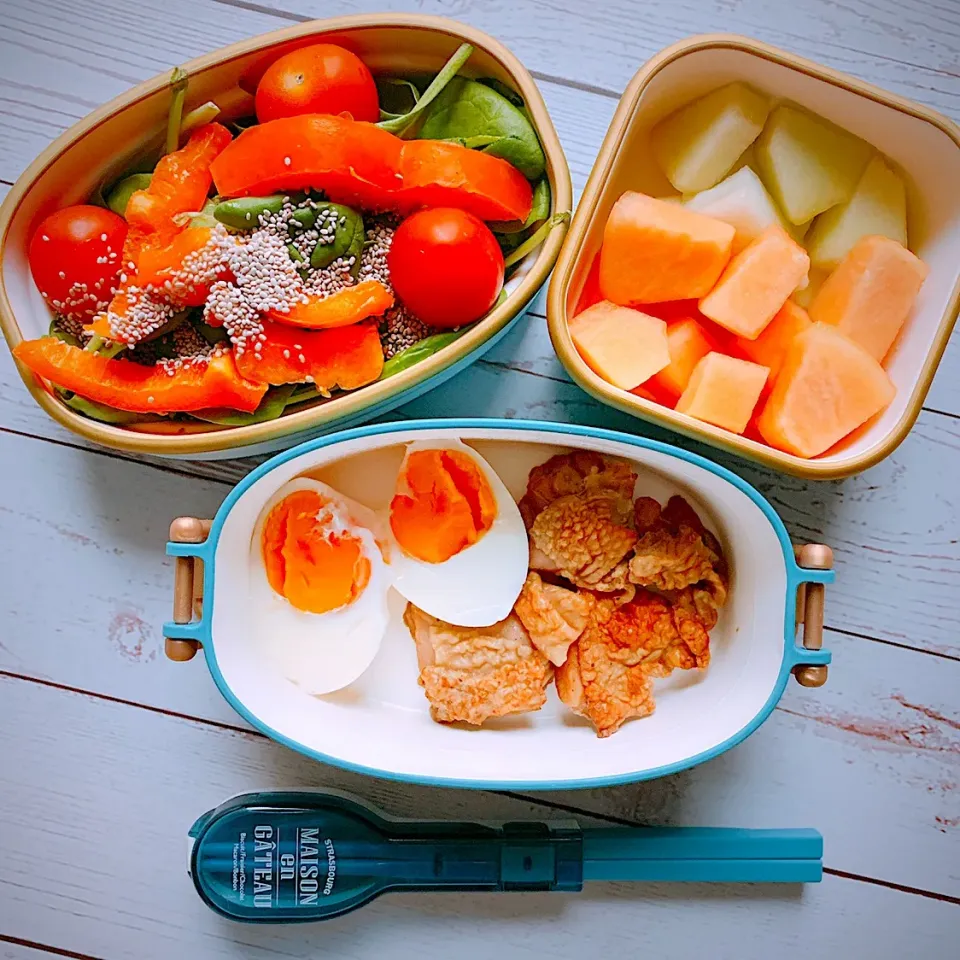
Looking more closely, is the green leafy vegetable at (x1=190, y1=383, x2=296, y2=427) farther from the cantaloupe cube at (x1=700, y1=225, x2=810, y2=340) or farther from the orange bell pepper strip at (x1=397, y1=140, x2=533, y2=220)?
the cantaloupe cube at (x1=700, y1=225, x2=810, y2=340)

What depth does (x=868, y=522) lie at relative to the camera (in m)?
0.96

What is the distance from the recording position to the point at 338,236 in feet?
2.62

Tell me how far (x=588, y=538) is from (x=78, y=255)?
22.9 inches

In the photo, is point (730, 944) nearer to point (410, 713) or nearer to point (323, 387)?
point (410, 713)

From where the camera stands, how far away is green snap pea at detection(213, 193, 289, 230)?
0.78 m

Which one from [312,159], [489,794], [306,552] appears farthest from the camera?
[489,794]

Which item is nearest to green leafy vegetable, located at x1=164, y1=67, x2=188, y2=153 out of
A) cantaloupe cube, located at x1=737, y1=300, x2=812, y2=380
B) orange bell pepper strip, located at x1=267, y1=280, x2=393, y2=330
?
orange bell pepper strip, located at x1=267, y1=280, x2=393, y2=330

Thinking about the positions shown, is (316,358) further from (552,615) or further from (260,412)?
(552,615)

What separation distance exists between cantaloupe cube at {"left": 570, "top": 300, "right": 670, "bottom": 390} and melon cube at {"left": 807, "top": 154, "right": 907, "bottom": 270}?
21 cm

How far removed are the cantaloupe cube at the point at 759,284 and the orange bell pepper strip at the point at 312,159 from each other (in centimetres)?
34

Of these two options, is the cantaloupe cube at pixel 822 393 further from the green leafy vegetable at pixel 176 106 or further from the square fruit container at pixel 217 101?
the green leafy vegetable at pixel 176 106

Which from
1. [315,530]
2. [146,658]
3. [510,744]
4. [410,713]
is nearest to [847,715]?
[510,744]

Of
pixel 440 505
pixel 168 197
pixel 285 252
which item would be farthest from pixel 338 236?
pixel 440 505

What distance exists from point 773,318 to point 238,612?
0.61 meters
